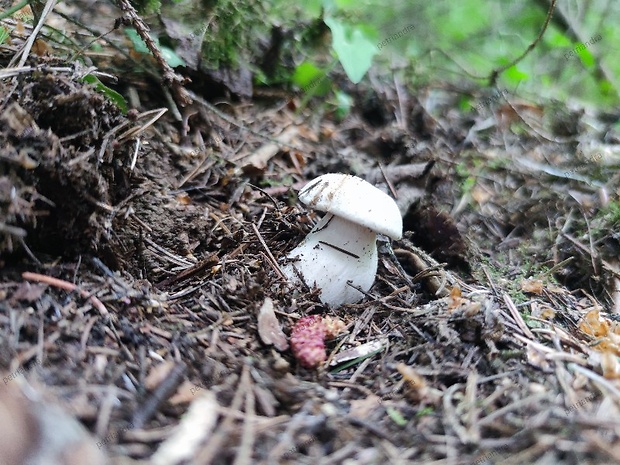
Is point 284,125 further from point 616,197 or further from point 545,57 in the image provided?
point 545,57

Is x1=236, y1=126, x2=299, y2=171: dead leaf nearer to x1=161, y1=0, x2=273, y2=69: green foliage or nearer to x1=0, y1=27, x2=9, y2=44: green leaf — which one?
x1=161, y1=0, x2=273, y2=69: green foliage

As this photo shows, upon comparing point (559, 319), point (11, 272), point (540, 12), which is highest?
point (540, 12)

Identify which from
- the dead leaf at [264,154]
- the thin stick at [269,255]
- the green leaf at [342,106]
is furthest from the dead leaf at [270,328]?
the green leaf at [342,106]

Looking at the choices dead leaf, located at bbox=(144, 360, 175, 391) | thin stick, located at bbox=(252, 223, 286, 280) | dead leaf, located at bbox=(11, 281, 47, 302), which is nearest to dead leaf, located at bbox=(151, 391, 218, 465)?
dead leaf, located at bbox=(144, 360, 175, 391)

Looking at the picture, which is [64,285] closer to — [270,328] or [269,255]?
[270,328]

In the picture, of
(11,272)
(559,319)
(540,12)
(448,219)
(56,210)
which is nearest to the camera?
(11,272)

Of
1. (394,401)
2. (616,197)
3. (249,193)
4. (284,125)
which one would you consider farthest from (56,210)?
(616,197)

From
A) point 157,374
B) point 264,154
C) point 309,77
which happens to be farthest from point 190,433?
point 309,77
